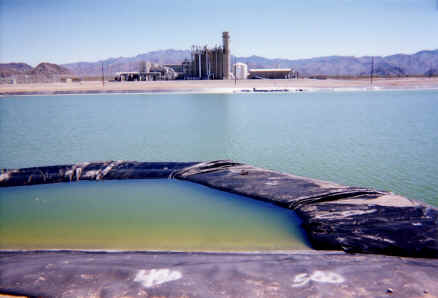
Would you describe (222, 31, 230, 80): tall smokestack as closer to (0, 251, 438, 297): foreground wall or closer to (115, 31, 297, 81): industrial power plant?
(115, 31, 297, 81): industrial power plant

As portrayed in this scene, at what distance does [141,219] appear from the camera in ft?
19.1

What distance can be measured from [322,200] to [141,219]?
2839 mm

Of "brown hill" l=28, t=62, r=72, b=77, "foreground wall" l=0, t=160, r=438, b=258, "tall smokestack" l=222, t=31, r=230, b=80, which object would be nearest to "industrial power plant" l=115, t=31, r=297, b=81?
"tall smokestack" l=222, t=31, r=230, b=80

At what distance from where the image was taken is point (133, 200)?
21.7 ft

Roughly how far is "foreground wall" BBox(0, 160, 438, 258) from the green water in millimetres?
236

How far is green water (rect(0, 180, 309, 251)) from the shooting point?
5027 mm

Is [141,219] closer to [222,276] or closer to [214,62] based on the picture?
[222,276]

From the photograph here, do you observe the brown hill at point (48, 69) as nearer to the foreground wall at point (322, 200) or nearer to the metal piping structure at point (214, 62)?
the metal piping structure at point (214, 62)

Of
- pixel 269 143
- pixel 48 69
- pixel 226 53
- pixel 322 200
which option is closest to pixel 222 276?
pixel 322 200

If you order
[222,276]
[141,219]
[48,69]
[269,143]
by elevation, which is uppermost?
[48,69]

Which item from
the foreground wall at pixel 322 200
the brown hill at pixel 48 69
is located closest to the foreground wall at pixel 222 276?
the foreground wall at pixel 322 200

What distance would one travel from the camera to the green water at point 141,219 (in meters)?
5.03

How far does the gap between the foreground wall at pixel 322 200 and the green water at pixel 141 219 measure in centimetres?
24

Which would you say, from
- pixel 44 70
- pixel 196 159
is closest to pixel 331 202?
pixel 196 159
